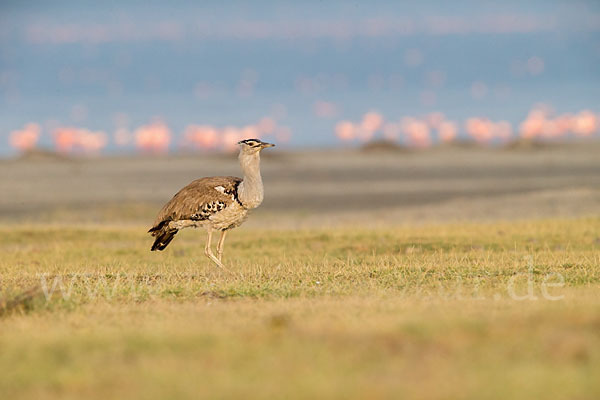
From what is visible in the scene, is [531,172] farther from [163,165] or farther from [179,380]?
[179,380]

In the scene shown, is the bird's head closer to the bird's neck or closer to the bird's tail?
the bird's neck

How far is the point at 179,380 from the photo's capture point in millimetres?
6984

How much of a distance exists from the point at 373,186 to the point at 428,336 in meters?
41.6

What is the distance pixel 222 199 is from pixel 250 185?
18.5 inches

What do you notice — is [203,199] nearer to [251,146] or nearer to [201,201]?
[201,201]

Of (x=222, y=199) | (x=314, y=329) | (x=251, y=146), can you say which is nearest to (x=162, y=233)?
(x=222, y=199)

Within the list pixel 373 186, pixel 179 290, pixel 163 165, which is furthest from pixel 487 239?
pixel 163 165

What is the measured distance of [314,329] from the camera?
8.35 metres

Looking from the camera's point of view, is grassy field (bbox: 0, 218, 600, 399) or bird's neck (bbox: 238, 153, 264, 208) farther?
bird's neck (bbox: 238, 153, 264, 208)

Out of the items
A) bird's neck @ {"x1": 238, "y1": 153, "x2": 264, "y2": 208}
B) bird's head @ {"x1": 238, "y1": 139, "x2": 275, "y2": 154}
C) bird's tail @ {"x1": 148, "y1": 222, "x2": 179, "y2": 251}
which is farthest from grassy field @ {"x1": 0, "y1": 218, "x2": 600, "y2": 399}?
bird's head @ {"x1": 238, "y1": 139, "x2": 275, "y2": 154}

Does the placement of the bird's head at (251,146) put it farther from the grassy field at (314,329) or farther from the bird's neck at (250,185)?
the grassy field at (314,329)

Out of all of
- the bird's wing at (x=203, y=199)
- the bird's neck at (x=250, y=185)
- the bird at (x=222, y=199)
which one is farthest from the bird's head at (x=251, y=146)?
the bird's wing at (x=203, y=199)

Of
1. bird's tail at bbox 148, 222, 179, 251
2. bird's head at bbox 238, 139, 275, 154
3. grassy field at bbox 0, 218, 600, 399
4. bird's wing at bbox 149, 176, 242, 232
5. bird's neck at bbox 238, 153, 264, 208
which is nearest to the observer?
grassy field at bbox 0, 218, 600, 399

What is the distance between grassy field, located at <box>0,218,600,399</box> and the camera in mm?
6770
